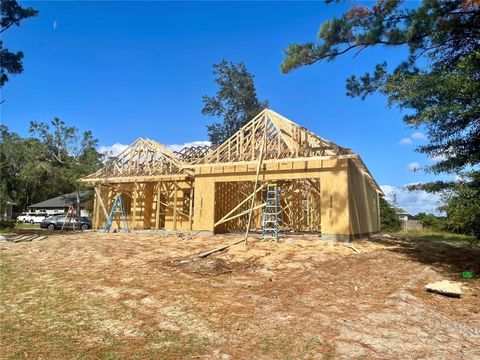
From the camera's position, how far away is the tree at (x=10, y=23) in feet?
56.6

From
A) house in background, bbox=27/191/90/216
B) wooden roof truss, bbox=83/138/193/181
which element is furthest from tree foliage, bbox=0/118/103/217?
wooden roof truss, bbox=83/138/193/181

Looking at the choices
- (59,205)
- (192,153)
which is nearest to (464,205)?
(192,153)

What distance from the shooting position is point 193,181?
19.0 metres

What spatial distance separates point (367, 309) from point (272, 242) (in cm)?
727

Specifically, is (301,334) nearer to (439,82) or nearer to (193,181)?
(439,82)

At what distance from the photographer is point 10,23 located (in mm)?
17734

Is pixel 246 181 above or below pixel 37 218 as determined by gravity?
above

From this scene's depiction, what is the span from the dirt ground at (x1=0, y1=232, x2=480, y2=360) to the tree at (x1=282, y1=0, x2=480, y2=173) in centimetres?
373

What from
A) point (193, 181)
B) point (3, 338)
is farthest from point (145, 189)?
point (3, 338)

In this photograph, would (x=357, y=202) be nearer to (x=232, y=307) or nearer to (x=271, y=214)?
(x=271, y=214)

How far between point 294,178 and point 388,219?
18.5 metres

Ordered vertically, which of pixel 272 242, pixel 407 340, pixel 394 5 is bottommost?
pixel 407 340

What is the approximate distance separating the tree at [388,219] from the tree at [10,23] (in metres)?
27.7

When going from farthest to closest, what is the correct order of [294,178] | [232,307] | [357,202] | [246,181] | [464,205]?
[246,181] → [357,202] → [294,178] → [464,205] → [232,307]
